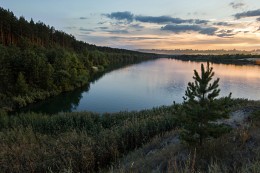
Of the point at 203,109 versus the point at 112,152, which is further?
the point at 112,152

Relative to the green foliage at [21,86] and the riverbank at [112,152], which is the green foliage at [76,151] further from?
the green foliage at [21,86]

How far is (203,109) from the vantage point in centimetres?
658

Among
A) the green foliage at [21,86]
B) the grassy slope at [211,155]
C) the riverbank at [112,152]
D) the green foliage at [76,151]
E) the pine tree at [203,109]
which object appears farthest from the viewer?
the green foliage at [21,86]

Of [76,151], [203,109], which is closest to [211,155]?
[203,109]

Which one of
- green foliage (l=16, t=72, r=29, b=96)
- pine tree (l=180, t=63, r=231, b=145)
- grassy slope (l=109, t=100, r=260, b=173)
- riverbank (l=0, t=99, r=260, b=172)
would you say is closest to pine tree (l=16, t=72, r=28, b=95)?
green foliage (l=16, t=72, r=29, b=96)

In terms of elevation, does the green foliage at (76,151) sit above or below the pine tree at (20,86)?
above

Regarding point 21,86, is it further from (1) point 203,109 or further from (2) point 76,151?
(1) point 203,109

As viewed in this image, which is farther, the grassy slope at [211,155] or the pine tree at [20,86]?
the pine tree at [20,86]

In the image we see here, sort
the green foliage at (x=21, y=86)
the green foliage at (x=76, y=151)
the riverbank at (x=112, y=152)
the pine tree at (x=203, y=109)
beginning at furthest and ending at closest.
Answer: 1. the green foliage at (x=21, y=86)
2. the green foliage at (x=76, y=151)
3. the riverbank at (x=112, y=152)
4. the pine tree at (x=203, y=109)

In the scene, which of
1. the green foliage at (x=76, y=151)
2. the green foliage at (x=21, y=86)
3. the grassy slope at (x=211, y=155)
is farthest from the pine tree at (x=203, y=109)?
the green foliage at (x=21, y=86)

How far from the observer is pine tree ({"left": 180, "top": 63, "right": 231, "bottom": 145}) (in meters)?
6.66

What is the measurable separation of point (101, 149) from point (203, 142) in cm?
340

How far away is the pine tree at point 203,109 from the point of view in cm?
666

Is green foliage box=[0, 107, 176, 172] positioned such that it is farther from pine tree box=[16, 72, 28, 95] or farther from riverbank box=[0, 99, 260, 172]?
pine tree box=[16, 72, 28, 95]
